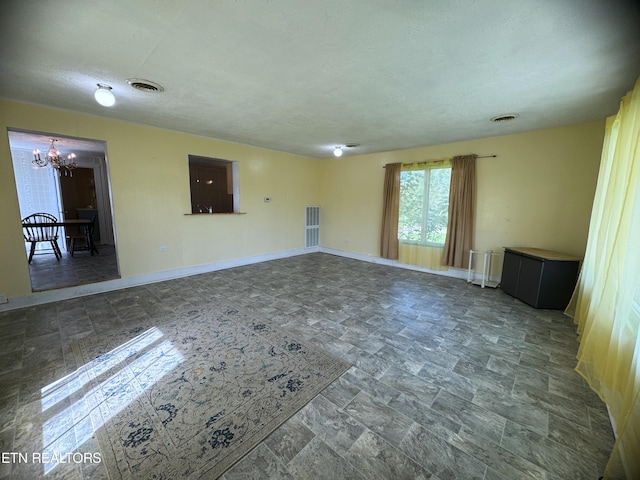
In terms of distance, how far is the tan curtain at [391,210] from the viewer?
545 centimetres

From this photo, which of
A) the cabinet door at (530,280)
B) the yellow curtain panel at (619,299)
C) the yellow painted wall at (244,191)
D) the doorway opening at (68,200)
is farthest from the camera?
the doorway opening at (68,200)

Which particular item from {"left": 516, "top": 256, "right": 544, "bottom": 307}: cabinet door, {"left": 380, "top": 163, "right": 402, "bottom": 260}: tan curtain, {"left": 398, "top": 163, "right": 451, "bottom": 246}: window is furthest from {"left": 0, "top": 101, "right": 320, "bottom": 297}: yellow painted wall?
{"left": 516, "top": 256, "right": 544, "bottom": 307}: cabinet door

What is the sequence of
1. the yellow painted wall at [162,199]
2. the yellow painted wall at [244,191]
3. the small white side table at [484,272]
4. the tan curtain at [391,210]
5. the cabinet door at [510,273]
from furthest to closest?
1. the tan curtain at [391,210]
2. the small white side table at [484,272]
3. the cabinet door at [510,273]
4. the yellow painted wall at [244,191]
5. the yellow painted wall at [162,199]

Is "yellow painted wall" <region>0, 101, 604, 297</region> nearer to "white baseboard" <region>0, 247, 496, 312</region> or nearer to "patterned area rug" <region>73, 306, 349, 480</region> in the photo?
"white baseboard" <region>0, 247, 496, 312</region>

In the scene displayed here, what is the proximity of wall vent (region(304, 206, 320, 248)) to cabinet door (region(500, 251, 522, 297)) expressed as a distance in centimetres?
451

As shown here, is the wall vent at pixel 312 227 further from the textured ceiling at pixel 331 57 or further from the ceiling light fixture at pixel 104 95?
the ceiling light fixture at pixel 104 95

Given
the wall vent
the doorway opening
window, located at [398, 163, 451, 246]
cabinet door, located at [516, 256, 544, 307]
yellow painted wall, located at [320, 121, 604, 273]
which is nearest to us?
cabinet door, located at [516, 256, 544, 307]


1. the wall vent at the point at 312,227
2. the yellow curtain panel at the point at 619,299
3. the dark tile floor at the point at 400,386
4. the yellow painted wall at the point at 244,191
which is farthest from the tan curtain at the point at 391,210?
the yellow curtain panel at the point at 619,299

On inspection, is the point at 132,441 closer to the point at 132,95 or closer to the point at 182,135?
the point at 132,95

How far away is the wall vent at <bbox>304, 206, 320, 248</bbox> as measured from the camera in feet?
22.8

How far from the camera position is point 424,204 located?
16.9 feet

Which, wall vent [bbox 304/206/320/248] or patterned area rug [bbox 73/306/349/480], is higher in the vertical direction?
wall vent [bbox 304/206/320/248]

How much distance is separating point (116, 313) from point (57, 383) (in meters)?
1.31

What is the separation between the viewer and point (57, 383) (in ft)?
6.26
